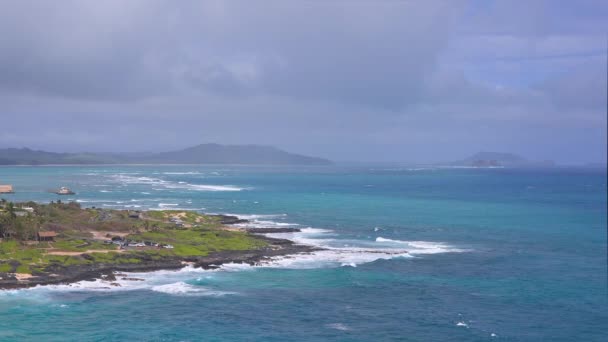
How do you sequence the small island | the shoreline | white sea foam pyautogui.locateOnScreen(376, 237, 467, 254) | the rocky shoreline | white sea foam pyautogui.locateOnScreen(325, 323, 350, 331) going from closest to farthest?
white sea foam pyautogui.locateOnScreen(325, 323, 350, 331) < the shoreline < the rocky shoreline < the small island < white sea foam pyautogui.locateOnScreen(376, 237, 467, 254)

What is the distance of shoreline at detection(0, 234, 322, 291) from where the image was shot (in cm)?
6112

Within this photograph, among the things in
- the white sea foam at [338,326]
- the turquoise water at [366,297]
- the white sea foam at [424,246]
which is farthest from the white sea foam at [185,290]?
the white sea foam at [424,246]

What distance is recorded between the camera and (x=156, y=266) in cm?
7094

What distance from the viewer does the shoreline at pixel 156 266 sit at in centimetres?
6112

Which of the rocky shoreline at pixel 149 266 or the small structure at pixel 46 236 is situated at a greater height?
the small structure at pixel 46 236

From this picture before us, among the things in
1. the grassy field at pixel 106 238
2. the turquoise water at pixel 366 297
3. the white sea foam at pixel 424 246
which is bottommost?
the turquoise water at pixel 366 297

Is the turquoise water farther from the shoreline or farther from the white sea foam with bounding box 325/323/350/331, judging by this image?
the shoreline

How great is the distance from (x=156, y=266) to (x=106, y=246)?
34.8ft

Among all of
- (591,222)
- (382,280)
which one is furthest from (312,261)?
(591,222)

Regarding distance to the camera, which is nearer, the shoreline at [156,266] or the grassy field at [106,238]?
the shoreline at [156,266]

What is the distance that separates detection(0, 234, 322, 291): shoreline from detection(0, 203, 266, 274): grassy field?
159 centimetres

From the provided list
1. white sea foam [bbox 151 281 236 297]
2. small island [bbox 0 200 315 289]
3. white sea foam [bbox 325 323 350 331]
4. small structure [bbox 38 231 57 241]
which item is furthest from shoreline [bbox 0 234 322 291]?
white sea foam [bbox 325 323 350 331]

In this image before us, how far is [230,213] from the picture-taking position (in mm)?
133000

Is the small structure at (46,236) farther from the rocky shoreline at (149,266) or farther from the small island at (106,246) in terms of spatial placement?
the rocky shoreline at (149,266)
